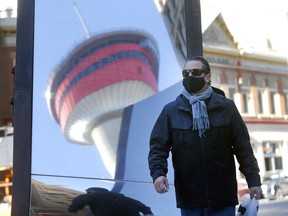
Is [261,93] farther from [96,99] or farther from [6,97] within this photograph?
[6,97]

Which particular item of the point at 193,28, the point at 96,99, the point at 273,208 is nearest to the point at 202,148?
the point at 96,99

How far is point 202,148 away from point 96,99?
101cm

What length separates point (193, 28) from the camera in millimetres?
3400

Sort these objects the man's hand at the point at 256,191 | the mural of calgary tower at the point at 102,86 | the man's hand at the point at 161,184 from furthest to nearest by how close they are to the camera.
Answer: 1. the mural of calgary tower at the point at 102,86
2. the man's hand at the point at 256,191
3. the man's hand at the point at 161,184

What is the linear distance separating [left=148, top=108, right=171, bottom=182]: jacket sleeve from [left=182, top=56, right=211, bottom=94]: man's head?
0.17 m

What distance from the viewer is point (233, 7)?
3.93 meters

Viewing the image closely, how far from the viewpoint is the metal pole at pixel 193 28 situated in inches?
132

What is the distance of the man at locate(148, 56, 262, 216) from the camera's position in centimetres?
211

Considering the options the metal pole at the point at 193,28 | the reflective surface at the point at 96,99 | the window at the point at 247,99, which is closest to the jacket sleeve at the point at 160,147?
the reflective surface at the point at 96,99

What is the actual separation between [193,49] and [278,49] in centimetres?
109

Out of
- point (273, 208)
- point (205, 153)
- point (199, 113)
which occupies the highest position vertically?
point (199, 113)

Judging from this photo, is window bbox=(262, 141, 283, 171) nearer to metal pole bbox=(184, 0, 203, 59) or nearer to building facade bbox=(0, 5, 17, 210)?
metal pole bbox=(184, 0, 203, 59)

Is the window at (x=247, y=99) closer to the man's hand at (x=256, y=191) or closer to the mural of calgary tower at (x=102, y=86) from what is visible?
the mural of calgary tower at (x=102, y=86)

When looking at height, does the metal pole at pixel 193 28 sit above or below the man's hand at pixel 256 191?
above
